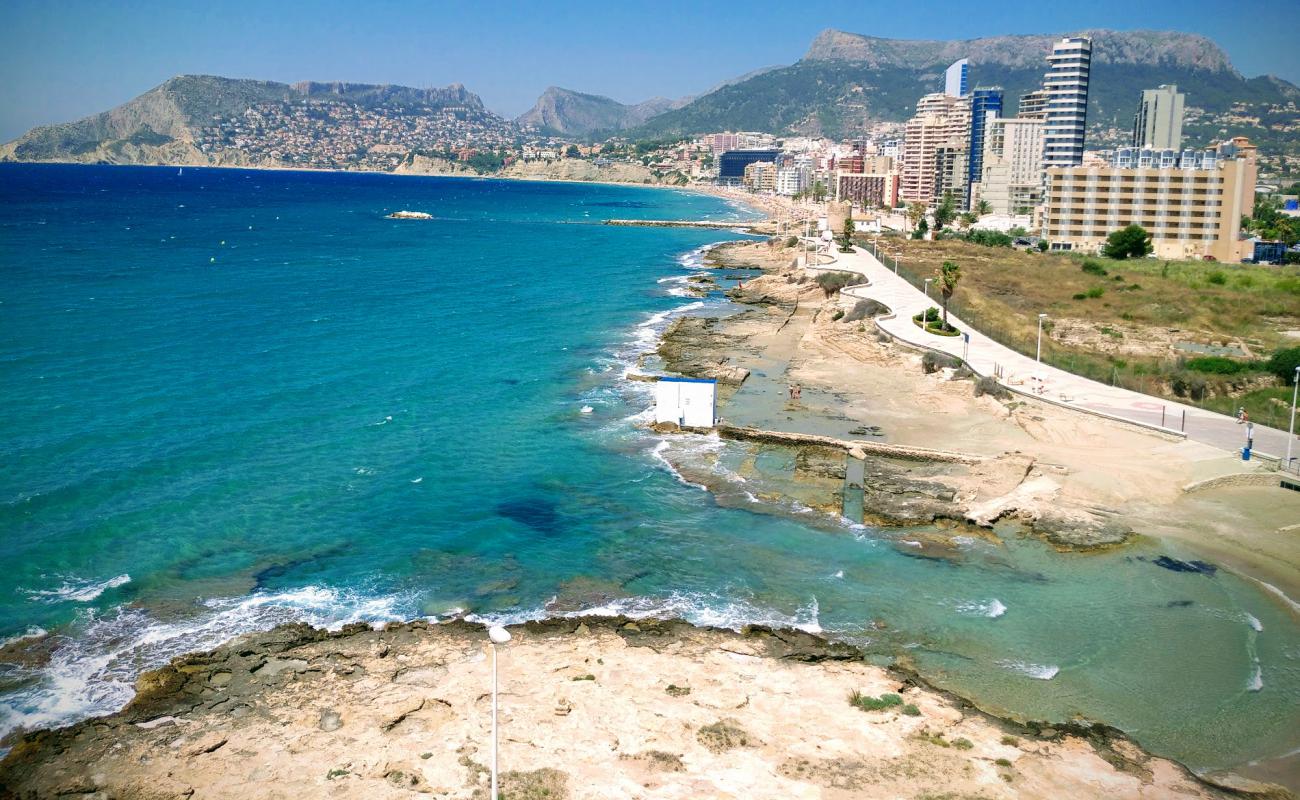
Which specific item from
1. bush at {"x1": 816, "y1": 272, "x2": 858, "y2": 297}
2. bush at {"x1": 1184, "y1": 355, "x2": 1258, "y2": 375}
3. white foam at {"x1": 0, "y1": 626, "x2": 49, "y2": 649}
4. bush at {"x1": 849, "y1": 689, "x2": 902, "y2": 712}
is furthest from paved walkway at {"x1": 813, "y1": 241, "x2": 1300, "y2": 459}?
white foam at {"x1": 0, "y1": 626, "x2": 49, "y2": 649}

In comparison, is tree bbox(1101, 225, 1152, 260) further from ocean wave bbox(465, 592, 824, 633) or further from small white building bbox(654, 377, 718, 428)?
ocean wave bbox(465, 592, 824, 633)

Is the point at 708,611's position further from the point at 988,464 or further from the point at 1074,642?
the point at 988,464

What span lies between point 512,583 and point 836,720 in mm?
10712

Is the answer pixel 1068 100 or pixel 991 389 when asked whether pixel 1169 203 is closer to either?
pixel 991 389

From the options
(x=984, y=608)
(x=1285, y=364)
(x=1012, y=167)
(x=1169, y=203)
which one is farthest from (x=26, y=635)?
(x=1012, y=167)

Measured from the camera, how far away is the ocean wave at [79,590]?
→ 26.1 metres

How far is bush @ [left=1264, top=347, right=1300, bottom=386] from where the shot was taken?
4834 cm

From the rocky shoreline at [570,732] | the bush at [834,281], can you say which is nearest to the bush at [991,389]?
the rocky shoreline at [570,732]

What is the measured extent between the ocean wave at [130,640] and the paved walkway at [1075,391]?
30.9 m

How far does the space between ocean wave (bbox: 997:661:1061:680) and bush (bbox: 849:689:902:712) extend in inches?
143

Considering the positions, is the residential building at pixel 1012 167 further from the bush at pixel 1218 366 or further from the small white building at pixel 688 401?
the small white building at pixel 688 401

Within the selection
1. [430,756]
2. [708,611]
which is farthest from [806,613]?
[430,756]

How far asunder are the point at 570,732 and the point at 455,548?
11.1m

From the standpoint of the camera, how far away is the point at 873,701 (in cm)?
2092
